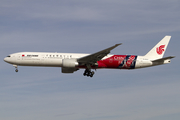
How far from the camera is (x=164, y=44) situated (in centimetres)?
5250

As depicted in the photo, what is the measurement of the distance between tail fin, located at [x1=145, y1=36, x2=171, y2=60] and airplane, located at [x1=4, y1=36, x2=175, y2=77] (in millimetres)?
339

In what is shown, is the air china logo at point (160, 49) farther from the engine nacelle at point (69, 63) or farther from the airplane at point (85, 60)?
the engine nacelle at point (69, 63)

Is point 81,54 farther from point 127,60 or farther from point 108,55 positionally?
point 127,60

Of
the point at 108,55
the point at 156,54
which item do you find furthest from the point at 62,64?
the point at 156,54

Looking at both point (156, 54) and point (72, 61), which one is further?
point (156, 54)

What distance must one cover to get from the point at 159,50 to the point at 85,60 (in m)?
13.9

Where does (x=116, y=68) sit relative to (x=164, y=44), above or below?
below

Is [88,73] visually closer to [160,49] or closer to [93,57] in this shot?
[93,57]

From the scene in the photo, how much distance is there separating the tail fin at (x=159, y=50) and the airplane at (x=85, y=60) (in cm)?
→ 34

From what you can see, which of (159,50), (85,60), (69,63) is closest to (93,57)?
(85,60)

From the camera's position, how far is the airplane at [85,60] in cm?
4616

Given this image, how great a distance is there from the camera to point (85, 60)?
4650cm

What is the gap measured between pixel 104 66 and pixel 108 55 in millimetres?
1997

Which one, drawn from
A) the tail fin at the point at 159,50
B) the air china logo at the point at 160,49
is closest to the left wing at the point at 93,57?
the tail fin at the point at 159,50
